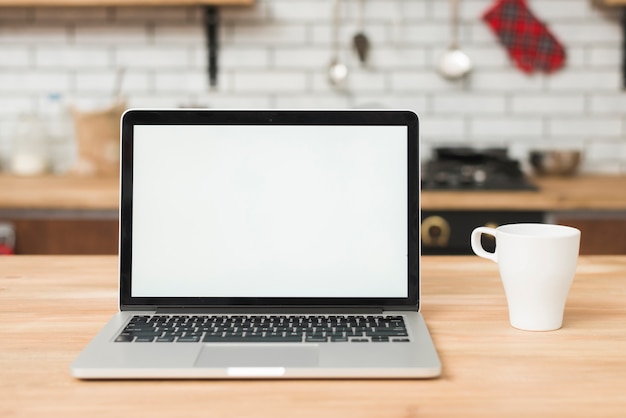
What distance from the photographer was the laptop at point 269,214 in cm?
101

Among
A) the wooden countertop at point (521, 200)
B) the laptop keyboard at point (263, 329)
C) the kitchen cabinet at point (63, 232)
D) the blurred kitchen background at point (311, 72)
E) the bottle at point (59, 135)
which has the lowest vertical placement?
the kitchen cabinet at point (63, 232)

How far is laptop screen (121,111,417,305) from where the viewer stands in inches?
39.8

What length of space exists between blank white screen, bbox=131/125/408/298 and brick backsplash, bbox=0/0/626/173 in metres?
1.97

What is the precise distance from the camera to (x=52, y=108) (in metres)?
3.03

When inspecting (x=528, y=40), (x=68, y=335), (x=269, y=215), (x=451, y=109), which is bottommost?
(x=68, y=335)

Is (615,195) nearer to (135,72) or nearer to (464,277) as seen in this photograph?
(464,277)

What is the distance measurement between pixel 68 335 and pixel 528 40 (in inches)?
96.9

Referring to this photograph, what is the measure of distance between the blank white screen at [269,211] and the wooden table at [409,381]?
0.35 feet

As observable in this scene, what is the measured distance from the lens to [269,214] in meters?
1.03

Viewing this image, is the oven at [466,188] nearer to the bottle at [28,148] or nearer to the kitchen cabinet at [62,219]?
the kitchen cabinet at [62,219]

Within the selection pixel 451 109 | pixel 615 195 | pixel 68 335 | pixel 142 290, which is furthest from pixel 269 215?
pixel 451 109

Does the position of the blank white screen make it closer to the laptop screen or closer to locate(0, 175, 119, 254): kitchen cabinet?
the laptop screen

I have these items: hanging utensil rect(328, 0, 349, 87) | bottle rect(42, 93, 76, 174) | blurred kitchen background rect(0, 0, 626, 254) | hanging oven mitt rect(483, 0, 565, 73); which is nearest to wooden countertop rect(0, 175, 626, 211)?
blurred kitchen background rect(0, 0, 626, 254)

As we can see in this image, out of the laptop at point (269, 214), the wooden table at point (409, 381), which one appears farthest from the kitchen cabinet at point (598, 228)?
the laptop at point (269, 214)
